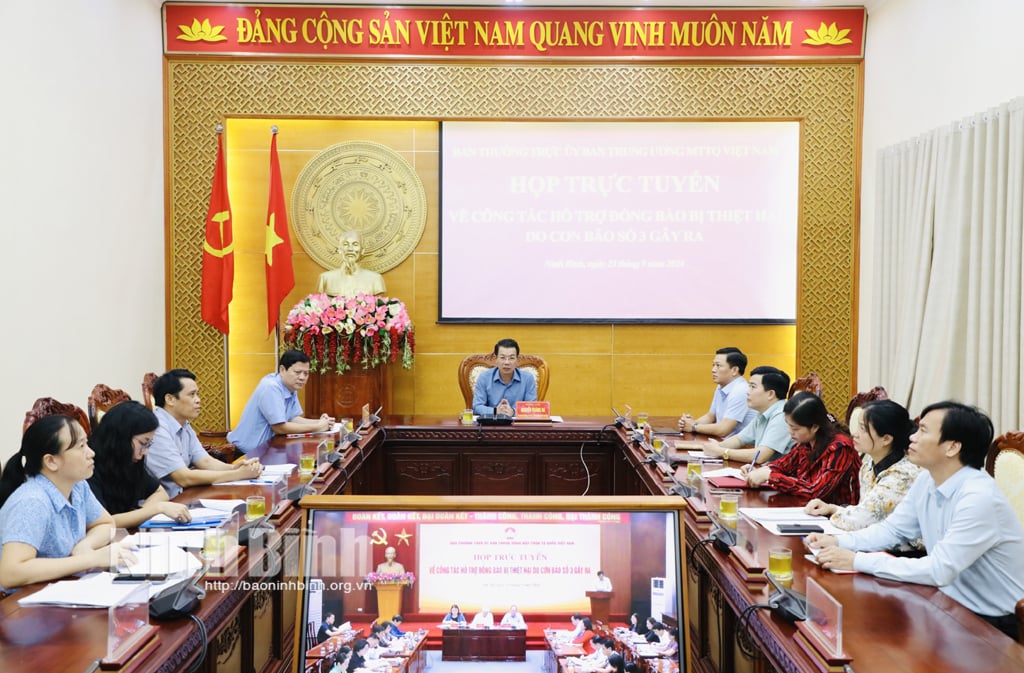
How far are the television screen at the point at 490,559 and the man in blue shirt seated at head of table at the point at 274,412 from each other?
2.69 m

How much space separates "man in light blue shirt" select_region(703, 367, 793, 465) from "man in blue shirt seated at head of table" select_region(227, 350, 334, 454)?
7.19 ft

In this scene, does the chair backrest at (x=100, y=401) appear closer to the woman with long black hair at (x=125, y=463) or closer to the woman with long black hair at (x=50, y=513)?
the woman with long black hair at (x=125, y=463)

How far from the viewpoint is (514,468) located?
473cm

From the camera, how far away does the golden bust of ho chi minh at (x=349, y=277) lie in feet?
20.6

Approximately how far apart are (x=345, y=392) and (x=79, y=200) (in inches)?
83.6

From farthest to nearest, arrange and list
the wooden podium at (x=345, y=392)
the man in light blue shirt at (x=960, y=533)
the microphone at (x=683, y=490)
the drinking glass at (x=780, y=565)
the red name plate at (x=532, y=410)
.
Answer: the wooden podium at (x=345, y=392), the red name plate at (x=532, y=410), the microphone at (x=683, y=490), the man in light blue shirt at (x=960, y=533), the drinking glass at (x=780, y=565)

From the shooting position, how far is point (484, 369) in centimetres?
543

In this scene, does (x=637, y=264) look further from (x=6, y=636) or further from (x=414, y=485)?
(x=6, y=636)

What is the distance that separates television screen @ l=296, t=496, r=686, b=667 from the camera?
1707mm

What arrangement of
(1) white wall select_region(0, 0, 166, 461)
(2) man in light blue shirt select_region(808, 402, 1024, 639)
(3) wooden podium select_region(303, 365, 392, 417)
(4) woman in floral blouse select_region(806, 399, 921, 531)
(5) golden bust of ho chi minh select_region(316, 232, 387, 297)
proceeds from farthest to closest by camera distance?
(5) golden bust of ho chi minh select_region(316, 232, 387, 297), (3) wooden podium select_region(303, 365, 392, 417), (1) white wall select_region(0, 0, 166, 461), (4) woman in floral blouse select_region(806, 399, 921, 531), (2) man in light blue shirt select_region(808, 402, 1024, 639)

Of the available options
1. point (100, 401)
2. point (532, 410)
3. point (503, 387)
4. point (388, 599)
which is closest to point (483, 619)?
point (388, 599)

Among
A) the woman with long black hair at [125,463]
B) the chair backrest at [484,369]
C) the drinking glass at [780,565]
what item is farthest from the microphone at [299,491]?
the chair backrest at [484,369]

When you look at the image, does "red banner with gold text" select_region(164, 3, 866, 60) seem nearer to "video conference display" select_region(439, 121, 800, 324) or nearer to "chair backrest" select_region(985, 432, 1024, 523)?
"video conference display" select_region(439, 121, 800, 324)

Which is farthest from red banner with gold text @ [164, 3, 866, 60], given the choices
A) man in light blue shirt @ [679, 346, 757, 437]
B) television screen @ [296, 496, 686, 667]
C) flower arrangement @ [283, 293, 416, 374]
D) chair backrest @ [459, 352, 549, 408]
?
television screen @ [296, 496, 686, 667]
